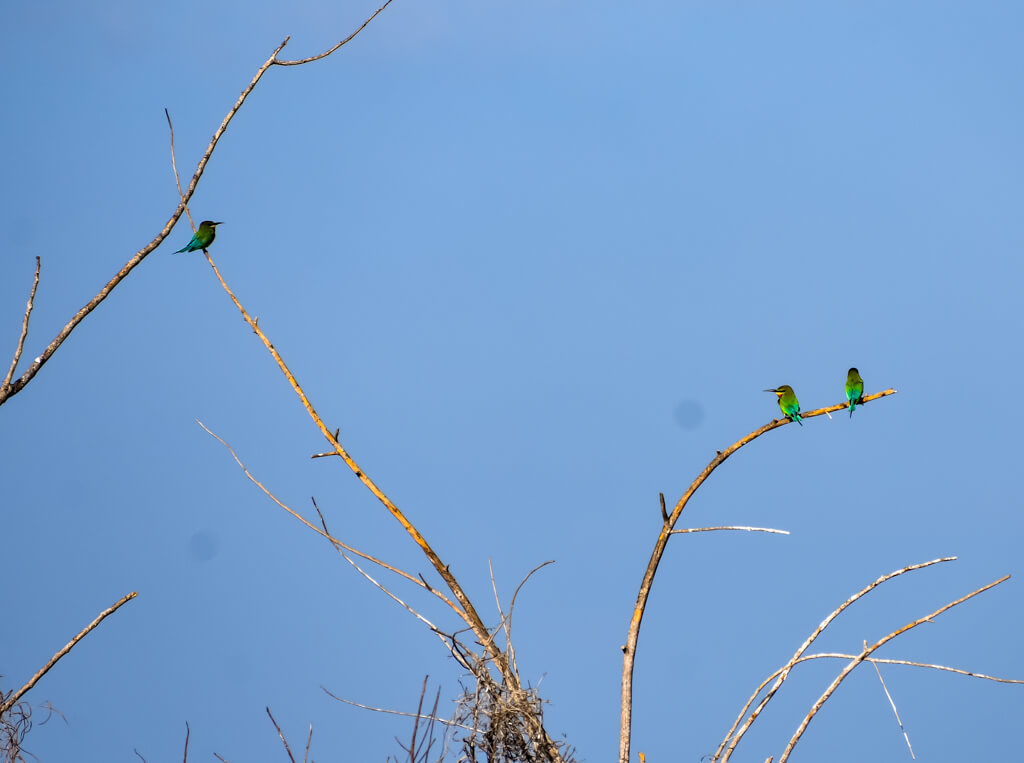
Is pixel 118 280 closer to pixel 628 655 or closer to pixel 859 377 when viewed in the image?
pixel 628 655

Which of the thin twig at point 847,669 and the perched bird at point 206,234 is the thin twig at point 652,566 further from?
the perched bird at point 206,234

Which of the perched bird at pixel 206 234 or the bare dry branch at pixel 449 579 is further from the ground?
the perched bird at pixel 206 234

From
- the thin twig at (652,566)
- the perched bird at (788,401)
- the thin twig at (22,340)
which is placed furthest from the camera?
the perched bird at (788,401)

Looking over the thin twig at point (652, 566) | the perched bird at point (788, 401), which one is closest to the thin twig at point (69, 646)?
the thin twig at point (652, 566)

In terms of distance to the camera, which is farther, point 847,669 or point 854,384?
point 854,384

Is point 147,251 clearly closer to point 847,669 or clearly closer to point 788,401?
point 847,669

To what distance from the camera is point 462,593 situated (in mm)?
4859

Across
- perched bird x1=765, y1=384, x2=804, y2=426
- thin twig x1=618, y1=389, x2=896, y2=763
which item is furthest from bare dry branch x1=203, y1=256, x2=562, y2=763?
perched bird x1=765, y1=384, x2=804, y2=426

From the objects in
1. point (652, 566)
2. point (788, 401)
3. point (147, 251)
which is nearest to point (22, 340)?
point (147, 251)

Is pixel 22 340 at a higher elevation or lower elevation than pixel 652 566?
lower

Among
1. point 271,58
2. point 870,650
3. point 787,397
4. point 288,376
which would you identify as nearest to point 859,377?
point 787,397

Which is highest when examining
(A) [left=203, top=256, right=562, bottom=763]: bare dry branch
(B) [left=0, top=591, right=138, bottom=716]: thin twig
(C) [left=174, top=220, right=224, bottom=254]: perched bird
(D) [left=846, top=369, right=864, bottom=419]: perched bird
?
(D) [left=846, top=369, right=864, bottom=419]: perched bird

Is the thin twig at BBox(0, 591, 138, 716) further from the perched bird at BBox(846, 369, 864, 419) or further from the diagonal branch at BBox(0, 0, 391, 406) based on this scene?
the perched bird at BBox(846, 369, 864, 419)

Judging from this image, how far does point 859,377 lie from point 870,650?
273 inches
